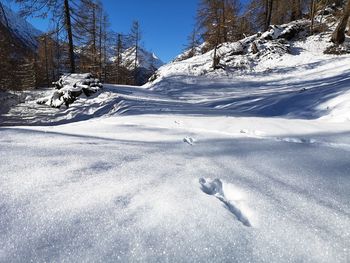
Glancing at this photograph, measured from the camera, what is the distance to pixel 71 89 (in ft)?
28.6

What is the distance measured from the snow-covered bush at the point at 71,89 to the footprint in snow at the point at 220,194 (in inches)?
326

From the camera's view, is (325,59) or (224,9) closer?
(325,59)

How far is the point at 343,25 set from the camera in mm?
12086

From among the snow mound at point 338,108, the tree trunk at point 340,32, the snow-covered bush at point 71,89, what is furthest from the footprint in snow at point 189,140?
the tree trunk at point 340,32

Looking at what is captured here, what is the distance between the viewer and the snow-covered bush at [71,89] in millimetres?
8672

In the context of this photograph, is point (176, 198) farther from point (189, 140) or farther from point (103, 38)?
point (103, 38)

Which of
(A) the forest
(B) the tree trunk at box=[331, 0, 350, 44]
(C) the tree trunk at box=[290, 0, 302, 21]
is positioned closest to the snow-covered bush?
(A) the forest

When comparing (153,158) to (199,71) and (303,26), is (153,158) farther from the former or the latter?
(303,26)

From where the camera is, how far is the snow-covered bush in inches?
341

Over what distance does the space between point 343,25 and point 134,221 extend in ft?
51.2

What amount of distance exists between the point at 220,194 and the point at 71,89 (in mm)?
8680

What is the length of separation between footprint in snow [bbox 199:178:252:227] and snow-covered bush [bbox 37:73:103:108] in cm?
829

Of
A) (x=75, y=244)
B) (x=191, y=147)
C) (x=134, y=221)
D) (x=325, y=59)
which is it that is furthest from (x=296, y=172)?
(x=325, y=59)

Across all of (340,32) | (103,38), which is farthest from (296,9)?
(103,38)
